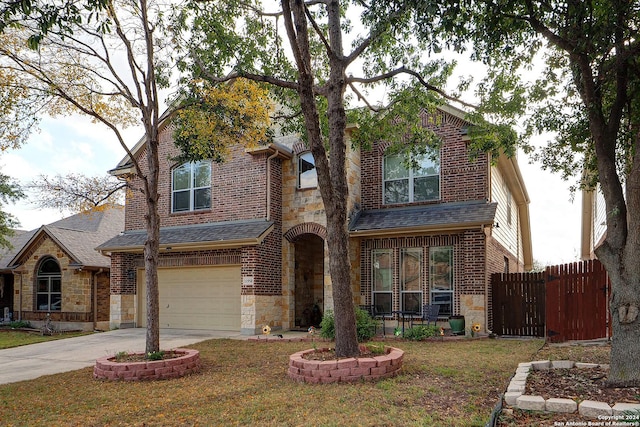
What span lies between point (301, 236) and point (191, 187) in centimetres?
439

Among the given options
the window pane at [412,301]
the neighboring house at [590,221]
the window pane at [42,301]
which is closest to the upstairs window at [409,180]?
the window pane at [412,301]

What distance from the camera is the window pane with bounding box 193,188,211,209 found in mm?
17375

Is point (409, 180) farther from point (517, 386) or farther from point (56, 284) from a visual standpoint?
point (56, 284)

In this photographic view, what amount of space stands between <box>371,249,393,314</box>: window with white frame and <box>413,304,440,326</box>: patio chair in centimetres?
120

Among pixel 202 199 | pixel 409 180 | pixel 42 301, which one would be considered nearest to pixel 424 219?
pixel 409 180

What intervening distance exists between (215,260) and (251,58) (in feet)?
25.6

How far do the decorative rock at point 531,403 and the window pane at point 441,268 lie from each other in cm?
903

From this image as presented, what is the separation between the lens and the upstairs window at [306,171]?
16.3 metres

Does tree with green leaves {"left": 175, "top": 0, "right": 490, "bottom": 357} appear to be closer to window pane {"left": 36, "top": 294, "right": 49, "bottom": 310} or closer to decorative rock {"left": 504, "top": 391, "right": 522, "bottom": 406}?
decorative rock {"left": 504, "top": 391, "right": 522, "bottom": 406}

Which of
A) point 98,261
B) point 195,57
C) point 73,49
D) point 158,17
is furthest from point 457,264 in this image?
point 98,261

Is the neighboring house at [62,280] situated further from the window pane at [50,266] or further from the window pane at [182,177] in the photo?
the window pane at [182,177]

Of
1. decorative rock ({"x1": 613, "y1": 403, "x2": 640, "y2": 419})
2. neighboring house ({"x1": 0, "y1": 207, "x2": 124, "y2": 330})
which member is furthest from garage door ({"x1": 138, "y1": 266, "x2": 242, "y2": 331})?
decorative rock ({"x1": 613, "y1": 403, "x2": 640, "y2": 419})

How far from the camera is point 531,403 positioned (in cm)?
527

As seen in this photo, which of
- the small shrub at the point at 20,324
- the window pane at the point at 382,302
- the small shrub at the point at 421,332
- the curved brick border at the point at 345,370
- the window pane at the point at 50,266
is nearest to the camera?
the curved brick border at the point at 345,370
